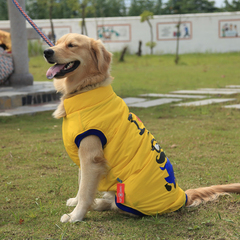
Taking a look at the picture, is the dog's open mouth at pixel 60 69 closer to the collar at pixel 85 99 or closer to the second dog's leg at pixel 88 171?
the collar at pixel 85 99

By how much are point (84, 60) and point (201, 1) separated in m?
38.0

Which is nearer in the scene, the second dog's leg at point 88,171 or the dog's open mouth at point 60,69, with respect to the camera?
the second dog's leg at point 88,171

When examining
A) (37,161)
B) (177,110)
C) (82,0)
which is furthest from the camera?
(82,0)

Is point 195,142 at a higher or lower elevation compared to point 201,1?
lower

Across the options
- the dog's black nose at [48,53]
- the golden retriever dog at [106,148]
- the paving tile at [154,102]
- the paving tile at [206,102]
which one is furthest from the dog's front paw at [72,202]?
the paving tile at [206,102]

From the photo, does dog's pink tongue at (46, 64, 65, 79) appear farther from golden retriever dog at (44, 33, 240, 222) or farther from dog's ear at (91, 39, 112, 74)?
dog's ear at (91, 39, 112, 74)

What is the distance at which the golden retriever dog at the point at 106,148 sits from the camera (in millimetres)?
2639

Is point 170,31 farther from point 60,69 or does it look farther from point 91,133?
point 91,133

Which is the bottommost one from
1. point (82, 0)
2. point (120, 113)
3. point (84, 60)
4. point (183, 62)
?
point (183, 62)

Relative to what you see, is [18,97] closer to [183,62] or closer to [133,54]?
[183,62]

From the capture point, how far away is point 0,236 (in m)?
2.43

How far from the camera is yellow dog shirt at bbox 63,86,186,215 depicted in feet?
8.66

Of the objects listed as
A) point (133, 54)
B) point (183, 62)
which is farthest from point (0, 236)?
point (133, 54)

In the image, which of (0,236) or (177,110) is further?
(177,110)
